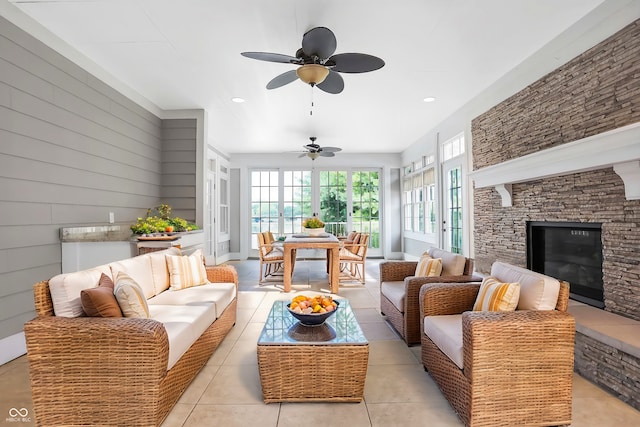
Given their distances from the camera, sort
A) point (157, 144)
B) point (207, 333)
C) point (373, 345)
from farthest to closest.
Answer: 1. point (157, 144)
2. point (373, 345)
3. point (207, 333)

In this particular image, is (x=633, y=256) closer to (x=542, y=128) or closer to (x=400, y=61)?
(x=542, y=128)

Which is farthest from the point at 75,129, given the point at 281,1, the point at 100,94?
the point at 281,1

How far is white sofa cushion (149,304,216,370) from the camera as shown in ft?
6.55

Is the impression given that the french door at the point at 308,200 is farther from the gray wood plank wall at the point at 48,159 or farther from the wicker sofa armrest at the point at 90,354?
the wicker sofa armrest at the point at 90,354

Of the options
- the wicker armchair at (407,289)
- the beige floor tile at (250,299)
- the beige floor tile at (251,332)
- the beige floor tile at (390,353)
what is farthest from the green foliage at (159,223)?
the beige floor tile at (390,353)

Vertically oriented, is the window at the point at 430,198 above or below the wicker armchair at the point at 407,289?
above

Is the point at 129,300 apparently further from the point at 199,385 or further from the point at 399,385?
the point at 399,385

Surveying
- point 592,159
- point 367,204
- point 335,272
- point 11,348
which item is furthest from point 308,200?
point 592,159

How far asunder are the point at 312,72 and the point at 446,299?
2074 millimetres

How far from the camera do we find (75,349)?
1722mm

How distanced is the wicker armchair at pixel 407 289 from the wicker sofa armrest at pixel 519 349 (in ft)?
3.13

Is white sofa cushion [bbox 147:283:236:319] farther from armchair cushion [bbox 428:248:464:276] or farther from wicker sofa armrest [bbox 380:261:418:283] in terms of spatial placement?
armchair cushion [bbox 428:248:464:276]

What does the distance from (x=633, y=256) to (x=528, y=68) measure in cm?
216

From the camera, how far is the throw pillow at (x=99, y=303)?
72.9 inches
